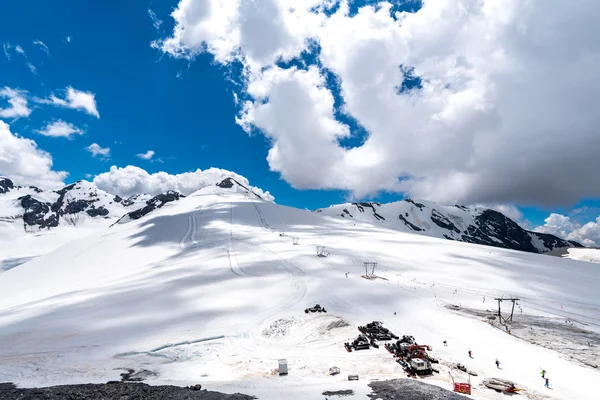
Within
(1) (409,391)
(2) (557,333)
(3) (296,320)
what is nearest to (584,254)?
(2) (557,333)

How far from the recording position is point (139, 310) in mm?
44250

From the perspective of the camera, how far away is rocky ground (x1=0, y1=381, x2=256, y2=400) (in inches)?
746

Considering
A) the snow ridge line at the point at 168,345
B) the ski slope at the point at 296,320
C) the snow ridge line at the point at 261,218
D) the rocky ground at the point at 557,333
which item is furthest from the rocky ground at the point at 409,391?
the snow ridge line at the point at 261,218

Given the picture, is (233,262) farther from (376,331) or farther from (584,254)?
(584,254)

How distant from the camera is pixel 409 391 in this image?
68.1ft

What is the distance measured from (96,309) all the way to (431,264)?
64.2 meters

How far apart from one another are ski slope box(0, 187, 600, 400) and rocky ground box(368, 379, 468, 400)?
40.3 inches

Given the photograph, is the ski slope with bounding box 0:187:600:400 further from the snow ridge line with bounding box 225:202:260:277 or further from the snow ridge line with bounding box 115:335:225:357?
the snow ridge line with bounding box 225:202:260:277

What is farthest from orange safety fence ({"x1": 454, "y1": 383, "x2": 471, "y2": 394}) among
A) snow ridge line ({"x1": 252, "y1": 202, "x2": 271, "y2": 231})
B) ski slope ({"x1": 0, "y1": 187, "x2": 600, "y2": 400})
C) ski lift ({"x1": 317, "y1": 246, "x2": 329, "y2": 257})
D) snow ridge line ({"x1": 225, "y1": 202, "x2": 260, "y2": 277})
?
snow ridge line ({"x1": 252, "y1": 202, "x2": 271, "y2": 231})

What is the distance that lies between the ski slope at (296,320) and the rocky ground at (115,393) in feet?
7.64

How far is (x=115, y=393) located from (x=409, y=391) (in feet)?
61.3

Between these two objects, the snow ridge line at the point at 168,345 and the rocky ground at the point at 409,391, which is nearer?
the rocky ground at the point at 409,391

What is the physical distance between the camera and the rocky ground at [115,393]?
19.0 metres

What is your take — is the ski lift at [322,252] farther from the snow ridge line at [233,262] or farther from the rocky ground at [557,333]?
the rocky ground at [557,333]
